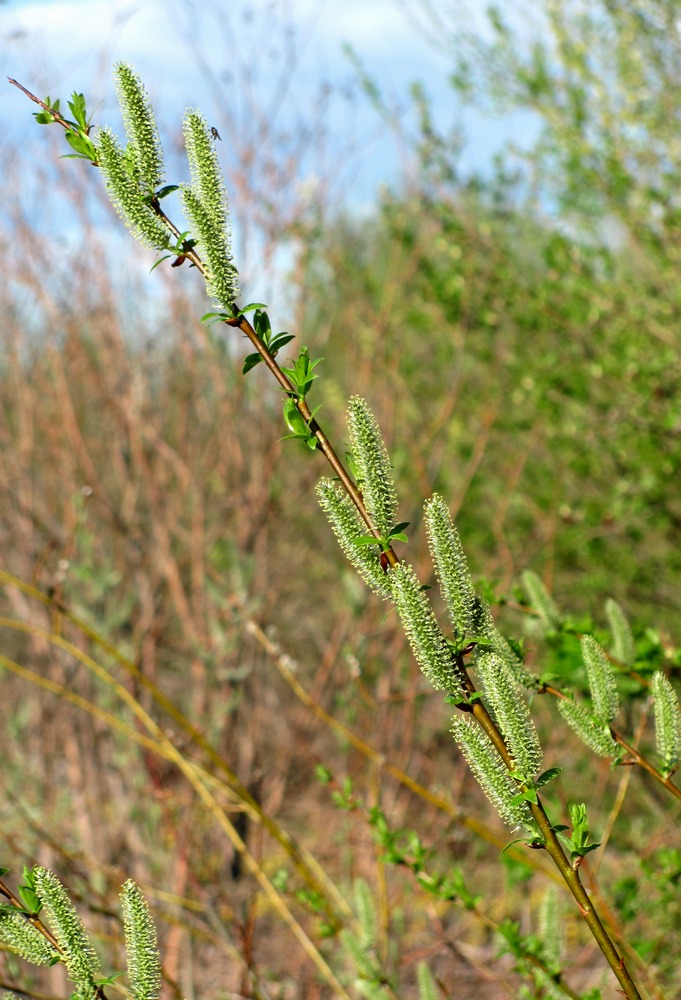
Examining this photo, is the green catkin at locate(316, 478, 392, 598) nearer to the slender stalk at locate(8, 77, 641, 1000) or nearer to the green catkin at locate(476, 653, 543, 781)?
the slender stalk at locate(8, 77, 641, 1000)

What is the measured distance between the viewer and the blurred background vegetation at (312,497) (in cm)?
407

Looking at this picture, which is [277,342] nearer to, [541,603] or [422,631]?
[422,631]

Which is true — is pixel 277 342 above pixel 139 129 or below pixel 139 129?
below

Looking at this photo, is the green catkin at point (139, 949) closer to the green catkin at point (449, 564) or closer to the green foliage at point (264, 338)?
the green catkin at point (449, 564)

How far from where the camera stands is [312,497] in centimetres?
492

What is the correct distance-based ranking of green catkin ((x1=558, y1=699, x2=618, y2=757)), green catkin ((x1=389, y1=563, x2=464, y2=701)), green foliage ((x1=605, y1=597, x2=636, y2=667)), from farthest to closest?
green foliage ((x1=605, y1=597, x2=636, y2=667)) < green catkin ((x1=558, y1=699, x2=618, y2=757)) < green catkin ((x1=389, y1=563, x2=464, y2=701))

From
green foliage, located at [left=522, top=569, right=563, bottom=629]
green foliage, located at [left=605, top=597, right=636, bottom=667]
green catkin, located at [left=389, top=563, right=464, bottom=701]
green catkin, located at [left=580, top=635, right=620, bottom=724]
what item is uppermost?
green foliage, located at [left=522, top=569, right=563, bottom=629]

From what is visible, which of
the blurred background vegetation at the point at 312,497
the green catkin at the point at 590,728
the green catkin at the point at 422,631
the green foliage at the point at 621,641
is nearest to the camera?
the green catkin at the point at 422,631

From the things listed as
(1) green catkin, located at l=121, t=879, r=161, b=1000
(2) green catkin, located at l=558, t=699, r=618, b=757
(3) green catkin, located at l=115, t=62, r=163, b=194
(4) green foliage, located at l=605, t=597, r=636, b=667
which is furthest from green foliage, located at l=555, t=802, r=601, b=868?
(3) green catkin, located at l=115, t=62, r=163, b=194

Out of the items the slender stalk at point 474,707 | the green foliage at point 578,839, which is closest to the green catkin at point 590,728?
the green foliage at point 578,839

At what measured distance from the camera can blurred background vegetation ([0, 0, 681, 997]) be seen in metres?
4.07

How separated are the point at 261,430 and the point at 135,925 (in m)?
3.29

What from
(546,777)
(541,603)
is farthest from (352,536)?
(541,603)

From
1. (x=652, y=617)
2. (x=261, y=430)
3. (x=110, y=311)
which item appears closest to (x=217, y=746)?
(x=261, y=430)
